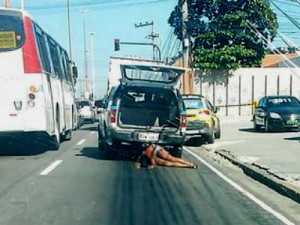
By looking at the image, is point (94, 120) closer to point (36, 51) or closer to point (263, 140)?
point (263, 140)

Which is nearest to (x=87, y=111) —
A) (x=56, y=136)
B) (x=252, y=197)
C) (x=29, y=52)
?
(x=56, y=136)

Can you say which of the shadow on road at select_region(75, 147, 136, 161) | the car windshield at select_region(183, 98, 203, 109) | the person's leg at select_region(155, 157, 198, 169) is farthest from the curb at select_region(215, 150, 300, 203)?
the car windshield at select_region(183, 98, 203, 109)

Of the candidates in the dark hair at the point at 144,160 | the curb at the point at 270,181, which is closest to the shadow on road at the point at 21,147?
the dark hair at the point at 144,160

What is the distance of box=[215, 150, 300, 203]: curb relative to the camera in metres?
11.8

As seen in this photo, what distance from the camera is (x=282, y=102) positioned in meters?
29.7

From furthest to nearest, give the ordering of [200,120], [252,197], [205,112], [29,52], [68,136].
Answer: [68,136]
[205,112]
[200,120]
[29,52]
[252,197]

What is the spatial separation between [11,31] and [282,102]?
620 inches

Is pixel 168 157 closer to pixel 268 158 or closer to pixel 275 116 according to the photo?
pixel 268 158

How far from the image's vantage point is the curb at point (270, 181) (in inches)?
464

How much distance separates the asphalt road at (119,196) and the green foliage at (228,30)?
30.6 meters

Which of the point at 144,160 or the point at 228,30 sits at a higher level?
the point at 228,30

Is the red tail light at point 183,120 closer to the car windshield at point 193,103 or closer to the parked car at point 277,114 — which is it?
the car windshield at point 193,103

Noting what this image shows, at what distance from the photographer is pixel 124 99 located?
17.3 metres

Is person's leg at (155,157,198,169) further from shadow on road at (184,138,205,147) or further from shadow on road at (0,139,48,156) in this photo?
shadow on road at (184,138,205,147)
